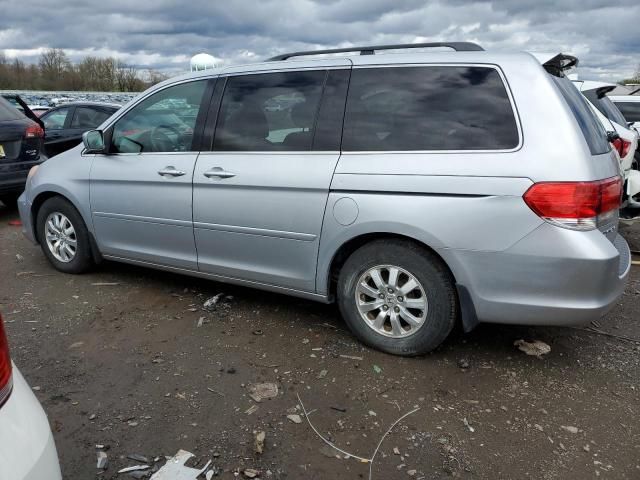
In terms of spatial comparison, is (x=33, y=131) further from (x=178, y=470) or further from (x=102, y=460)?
(x=178, y=470)

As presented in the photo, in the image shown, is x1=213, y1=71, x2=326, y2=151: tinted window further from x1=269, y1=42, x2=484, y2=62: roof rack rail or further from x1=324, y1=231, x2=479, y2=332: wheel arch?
x1=324, y1=231, x2=479, y2=332: wheel arch

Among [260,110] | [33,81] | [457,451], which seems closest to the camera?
[457,451]

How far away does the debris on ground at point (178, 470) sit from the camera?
92.1 inches

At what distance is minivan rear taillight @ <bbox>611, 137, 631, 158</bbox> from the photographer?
6.04 m

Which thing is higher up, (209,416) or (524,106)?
(524,106)

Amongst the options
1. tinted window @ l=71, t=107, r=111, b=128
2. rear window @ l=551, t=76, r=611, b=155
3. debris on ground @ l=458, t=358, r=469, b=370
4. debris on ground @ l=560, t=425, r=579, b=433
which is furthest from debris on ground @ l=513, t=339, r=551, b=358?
tinted window @ l=71, t=107, r=111, b=128

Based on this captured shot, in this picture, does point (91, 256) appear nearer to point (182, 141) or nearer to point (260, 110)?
point (182, 141)

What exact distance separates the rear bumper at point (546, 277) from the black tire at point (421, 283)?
126mm

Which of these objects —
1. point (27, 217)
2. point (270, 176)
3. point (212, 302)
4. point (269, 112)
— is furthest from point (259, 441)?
point (27, 217)

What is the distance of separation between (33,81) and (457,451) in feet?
158

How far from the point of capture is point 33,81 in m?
42.2

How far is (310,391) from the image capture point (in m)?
3.01

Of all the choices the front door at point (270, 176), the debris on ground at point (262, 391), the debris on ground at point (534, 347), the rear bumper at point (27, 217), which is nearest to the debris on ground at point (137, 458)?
the debris on ground at point (262, 391)

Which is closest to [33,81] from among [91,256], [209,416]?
[91,256]
